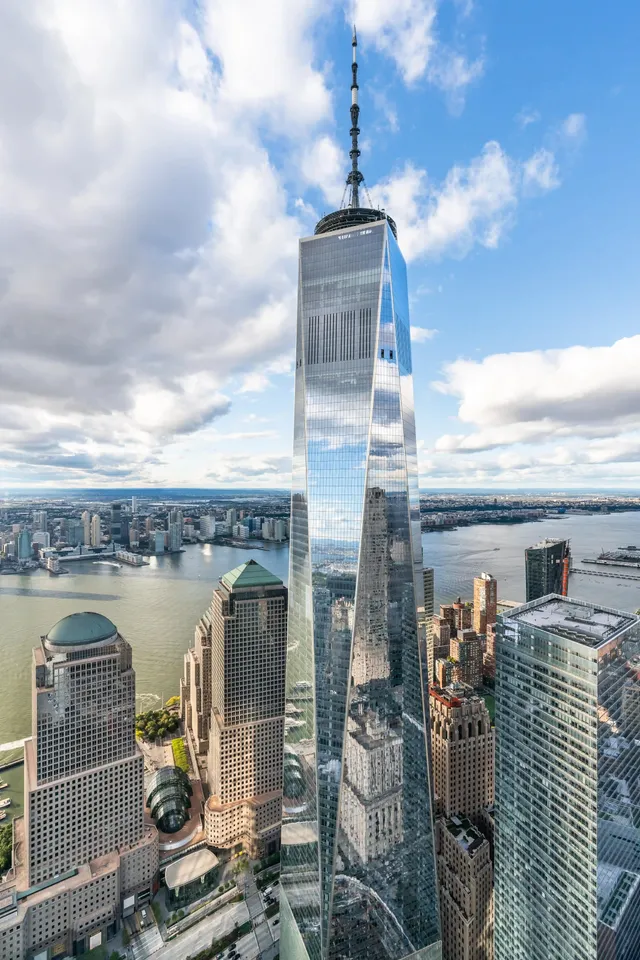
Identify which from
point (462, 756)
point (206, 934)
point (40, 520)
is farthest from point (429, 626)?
point (40, 520)

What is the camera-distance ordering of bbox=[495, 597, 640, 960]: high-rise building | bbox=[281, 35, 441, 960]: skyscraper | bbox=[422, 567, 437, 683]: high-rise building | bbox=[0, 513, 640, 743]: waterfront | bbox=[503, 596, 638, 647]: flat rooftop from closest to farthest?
bbox=[495, 597, 640, 960]: high-rise building < bbox=[503, 596, 638, 647]: flat rooftop < bbox=[281, 35, 441, 960]: skyscraper < bbox=[0, 513, 640, 743]: waterfront < bbox=[422, 567, 437, 683]: high-rise building

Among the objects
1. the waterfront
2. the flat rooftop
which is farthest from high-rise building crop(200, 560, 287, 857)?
the waterfront

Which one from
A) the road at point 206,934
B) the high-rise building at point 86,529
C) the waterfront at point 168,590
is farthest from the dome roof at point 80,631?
the high-rise building at point 86,529

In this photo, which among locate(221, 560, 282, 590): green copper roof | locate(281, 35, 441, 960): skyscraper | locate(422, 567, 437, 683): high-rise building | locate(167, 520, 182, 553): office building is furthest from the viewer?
locate(167, 520, 182, 553): office building

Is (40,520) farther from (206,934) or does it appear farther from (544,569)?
(544,569)

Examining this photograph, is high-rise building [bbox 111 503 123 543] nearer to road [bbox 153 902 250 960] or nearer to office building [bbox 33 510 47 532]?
office building [bbox 33 510 47 532]

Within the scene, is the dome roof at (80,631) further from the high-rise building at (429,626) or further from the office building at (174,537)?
the office building at (174,537)
